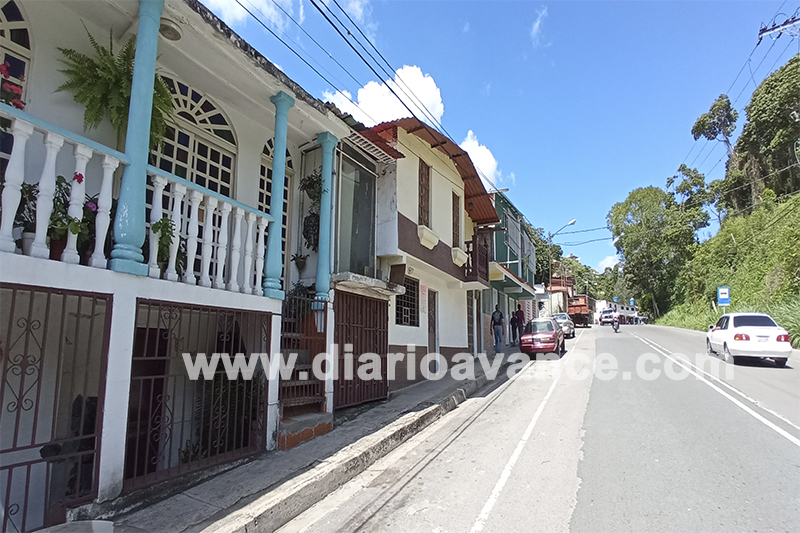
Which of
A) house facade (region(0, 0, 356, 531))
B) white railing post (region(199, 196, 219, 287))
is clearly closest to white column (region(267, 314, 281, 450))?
house facade (region(0, 0, 356, 531))

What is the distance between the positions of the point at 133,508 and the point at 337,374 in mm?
3918

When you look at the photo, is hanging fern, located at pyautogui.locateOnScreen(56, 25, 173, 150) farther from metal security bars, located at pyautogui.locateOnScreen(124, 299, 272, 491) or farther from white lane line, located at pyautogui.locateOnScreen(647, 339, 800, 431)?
white lane line, located at pyautogui.locateOnScreen(647, 339, 800, 431)

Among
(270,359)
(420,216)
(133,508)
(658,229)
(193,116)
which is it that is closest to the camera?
(133,508)

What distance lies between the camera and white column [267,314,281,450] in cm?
575

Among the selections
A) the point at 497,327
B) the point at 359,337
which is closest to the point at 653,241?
the point at 497,327

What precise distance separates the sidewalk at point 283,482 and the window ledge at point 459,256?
20.0 feet

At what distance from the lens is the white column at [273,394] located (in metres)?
5.75

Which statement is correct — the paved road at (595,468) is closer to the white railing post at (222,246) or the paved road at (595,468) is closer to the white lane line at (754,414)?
the white lane line at (754,414)

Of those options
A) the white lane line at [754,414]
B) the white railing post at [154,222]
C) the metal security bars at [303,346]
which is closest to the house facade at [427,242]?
the metal security bars at [303,346]

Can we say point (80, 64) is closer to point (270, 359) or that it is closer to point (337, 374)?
point (270, 359)

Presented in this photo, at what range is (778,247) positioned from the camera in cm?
2273

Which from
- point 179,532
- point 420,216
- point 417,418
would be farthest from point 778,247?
point 179,532

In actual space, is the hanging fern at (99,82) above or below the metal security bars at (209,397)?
above

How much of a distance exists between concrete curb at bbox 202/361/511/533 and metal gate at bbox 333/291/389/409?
1.15 meters
